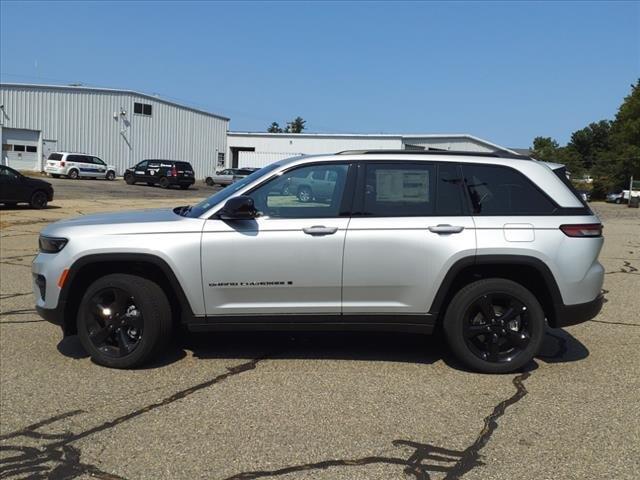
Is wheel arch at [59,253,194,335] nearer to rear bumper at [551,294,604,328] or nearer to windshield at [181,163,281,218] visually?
windshield at [181,163,281,218]

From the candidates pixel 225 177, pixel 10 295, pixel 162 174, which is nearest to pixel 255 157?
pixel 225 177

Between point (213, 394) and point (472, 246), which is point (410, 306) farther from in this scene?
point (213, 394)

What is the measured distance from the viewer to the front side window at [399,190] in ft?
16.7

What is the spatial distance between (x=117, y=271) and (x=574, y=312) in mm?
3754

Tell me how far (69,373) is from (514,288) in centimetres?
367

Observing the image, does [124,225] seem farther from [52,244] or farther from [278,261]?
[278,261]

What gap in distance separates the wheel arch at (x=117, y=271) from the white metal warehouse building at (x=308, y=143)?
5553 centimetres

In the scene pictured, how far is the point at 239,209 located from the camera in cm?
491

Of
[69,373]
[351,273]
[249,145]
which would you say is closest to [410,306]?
[351,273]

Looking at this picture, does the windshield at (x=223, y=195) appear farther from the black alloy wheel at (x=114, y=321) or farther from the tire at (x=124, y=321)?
the black alloy wheel at (x=114, y=321)

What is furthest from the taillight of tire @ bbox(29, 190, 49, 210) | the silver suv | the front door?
tire @ bbox(29, 190, 49, 210)

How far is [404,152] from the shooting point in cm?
528

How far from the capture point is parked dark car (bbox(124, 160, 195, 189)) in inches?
1630

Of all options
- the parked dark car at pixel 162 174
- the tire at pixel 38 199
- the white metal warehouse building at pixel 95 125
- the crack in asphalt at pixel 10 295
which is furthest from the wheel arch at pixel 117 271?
the white metal warehouse building at pixel 95 125
